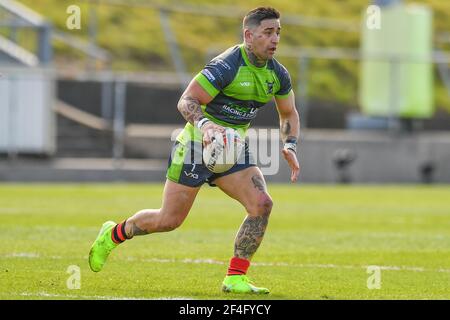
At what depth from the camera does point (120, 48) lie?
Result: 3095 cm

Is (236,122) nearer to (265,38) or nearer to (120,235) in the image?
(265,38)

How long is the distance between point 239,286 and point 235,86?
161 cm

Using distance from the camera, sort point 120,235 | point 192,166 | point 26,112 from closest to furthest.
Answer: point 192,166 < point 120,235 < point 26,112

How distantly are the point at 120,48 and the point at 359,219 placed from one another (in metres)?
13.9

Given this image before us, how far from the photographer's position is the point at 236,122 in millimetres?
10258

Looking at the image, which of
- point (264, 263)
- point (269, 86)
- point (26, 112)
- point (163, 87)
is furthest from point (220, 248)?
point (163, 87)

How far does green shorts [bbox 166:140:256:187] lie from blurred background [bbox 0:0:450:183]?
16.6 meters

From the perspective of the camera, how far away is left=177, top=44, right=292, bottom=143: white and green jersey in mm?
9977

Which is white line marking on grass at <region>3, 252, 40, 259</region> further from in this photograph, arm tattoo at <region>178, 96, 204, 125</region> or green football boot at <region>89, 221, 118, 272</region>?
arm tattoo at <region>178, 96, 204, 125</region>

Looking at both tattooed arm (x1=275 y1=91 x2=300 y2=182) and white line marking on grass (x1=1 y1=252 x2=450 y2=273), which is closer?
tattooed arm (x1=275 y1=91 x2=300 y2=182)

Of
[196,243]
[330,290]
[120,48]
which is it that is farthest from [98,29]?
[330,290]

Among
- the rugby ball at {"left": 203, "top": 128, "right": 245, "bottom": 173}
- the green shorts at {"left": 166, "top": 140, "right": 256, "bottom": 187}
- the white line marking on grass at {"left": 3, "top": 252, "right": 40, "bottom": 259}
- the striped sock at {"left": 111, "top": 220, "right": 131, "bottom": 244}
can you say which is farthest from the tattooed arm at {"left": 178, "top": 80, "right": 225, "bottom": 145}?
the white line marking on grass at {"left": 3, "top": 252, "right": 40, "bottom": 259}

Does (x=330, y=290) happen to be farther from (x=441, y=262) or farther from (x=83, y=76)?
(x=83, y=76)

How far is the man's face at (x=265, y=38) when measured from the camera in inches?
392
